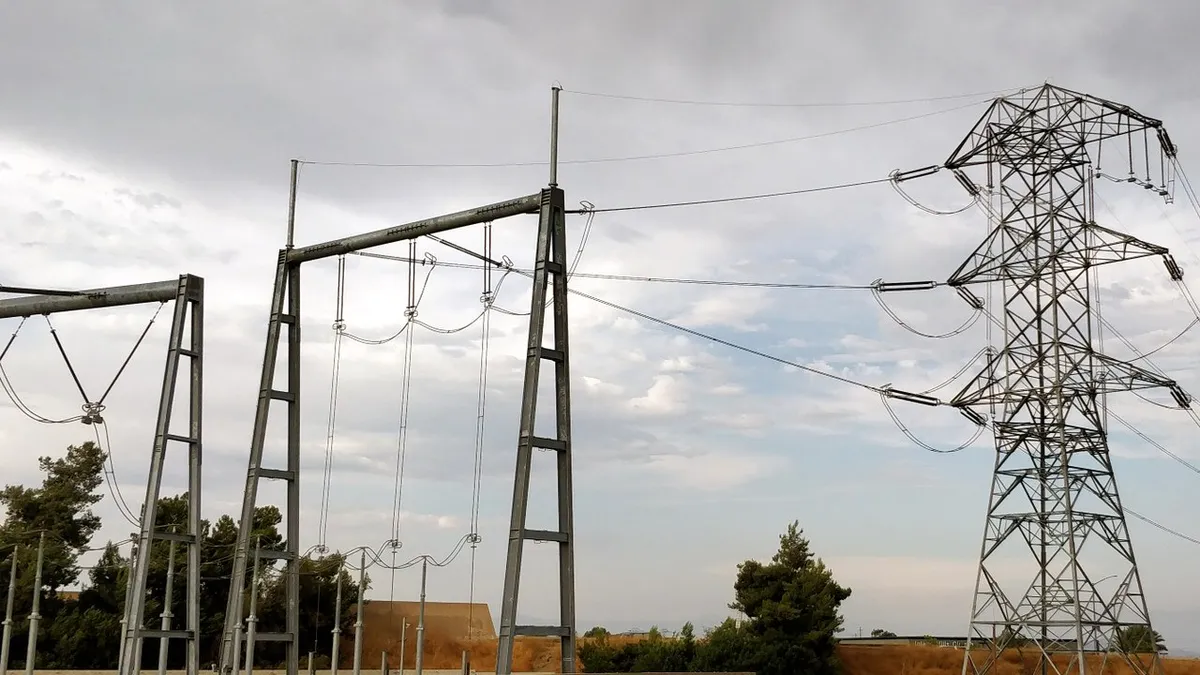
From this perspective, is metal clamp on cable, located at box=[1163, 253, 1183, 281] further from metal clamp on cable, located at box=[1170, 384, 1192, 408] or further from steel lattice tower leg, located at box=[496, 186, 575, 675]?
steel lattice tower leg, located at box=[496, 186, 575, 675]

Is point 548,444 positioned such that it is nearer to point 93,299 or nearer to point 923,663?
point 93,299

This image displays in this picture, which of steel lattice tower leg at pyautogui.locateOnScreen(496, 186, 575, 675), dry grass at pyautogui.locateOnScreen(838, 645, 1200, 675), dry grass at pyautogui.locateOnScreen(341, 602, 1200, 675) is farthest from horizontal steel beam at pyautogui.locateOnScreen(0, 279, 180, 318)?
dry grass at pyautogui.locateOnScreen(838, 645, 1200, 675)

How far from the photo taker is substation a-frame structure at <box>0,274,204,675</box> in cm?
2078

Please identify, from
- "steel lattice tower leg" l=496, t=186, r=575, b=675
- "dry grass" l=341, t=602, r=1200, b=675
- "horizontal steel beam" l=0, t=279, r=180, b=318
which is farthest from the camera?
"dry grass" l=341, t=602, r=1200, b=675

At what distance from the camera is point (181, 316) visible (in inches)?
856

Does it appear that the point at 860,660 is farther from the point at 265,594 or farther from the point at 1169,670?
the point at 265,594

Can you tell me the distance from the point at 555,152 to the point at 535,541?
6518mm

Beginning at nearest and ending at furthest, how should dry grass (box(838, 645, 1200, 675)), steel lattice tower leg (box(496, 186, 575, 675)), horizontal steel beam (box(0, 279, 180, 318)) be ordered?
steel lattice tower leg (box(496, 186, 575, 675))
horizontal steel beam (box(0, 279, 180, 318))
dry grass (box(838, 645, 1200, 675))

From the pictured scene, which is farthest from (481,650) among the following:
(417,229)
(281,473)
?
(417,229)

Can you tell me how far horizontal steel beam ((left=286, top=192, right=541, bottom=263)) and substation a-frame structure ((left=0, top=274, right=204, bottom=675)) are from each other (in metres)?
2.34

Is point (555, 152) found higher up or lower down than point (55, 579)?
higher up

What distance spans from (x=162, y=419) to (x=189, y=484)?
49.8 inches

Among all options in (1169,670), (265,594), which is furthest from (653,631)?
(1169,670)

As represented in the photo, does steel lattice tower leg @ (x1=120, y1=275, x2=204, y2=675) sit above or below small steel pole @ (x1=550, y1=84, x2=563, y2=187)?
below
